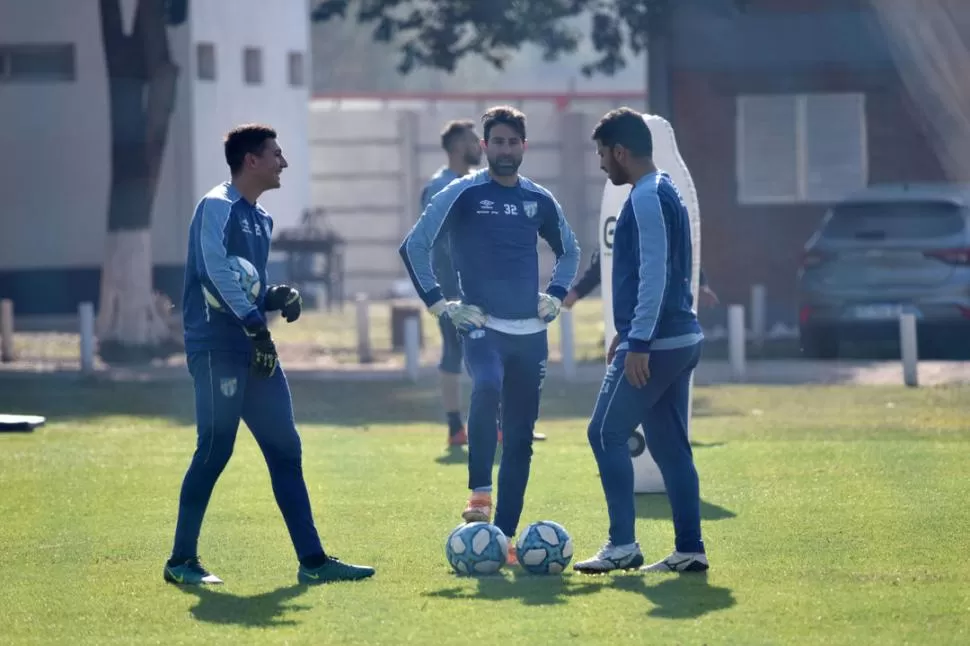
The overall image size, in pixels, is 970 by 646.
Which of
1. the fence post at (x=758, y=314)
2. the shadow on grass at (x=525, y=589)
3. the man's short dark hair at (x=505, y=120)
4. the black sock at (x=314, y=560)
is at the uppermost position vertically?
the man's short dark hair at (x=505, y=120)

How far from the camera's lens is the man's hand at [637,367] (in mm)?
7938

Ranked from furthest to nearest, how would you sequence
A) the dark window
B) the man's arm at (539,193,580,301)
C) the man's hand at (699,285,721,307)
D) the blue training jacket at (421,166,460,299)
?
the dark window, the blue training jacket at (421,166,460,299), the man's hand at (699,285,721,307), the man's arm at (539,193,580,301)

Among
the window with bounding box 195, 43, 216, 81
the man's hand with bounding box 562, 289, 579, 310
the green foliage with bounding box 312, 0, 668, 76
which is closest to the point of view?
the man's hand with bounding box 562, 289, 579, 310

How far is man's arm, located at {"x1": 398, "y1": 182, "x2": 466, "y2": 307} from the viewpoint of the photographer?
888cm

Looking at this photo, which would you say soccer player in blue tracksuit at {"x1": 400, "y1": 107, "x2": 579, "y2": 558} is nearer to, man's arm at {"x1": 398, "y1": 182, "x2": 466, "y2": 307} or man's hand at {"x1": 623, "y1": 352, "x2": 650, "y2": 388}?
man's arm at {"x1": 398, "y1": 182, "x2": 466, "y2": 307}

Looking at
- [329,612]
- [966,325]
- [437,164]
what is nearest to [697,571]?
[329,612]

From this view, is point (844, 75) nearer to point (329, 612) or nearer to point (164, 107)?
→ point (164, 107)

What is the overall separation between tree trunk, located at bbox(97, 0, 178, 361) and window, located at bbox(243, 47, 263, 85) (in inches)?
431

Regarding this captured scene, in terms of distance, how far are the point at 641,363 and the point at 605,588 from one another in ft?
3.10

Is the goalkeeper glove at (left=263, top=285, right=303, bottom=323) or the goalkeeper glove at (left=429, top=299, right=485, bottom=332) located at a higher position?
the goalkeeper glove at (left=263, top=285, right=303, bottom=323)

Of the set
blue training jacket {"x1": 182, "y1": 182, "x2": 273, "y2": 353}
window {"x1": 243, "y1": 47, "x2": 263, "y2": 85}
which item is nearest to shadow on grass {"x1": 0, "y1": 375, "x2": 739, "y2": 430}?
blue training jacket {"x1": 182, "y1": 182, "x2": 273, "y2": 353}

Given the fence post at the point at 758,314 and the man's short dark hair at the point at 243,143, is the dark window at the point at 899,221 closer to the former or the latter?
the fence post at the point at 758,314

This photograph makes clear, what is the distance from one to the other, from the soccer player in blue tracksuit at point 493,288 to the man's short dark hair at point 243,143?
100 centimetres

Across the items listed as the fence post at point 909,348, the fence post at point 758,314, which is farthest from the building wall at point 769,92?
the fence post at point 909,348
